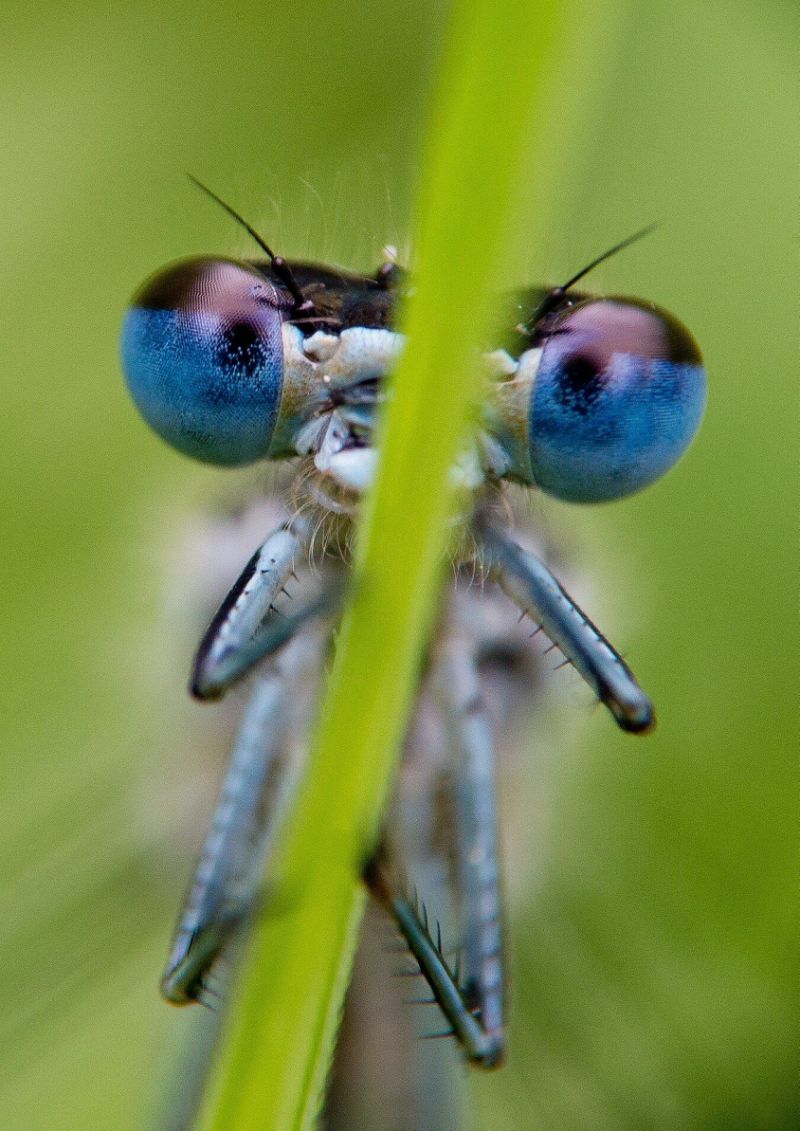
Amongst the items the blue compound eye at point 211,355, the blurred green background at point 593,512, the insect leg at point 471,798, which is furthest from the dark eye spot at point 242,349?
the blurred green background at point 593,512

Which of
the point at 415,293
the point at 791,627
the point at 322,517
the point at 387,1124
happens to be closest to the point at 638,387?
the point at 322,517

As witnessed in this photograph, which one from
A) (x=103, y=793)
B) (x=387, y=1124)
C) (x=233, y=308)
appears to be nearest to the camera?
(x=233, y=308)

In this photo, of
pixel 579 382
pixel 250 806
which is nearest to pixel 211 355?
pixel 579 382

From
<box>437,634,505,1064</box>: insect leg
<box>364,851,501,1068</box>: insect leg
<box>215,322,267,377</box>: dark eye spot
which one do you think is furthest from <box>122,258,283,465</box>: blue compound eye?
<box>364,851,501,1068</box>: insect leg

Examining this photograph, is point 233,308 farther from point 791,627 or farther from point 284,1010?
point 791,627

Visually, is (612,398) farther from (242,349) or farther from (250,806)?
(250,806)

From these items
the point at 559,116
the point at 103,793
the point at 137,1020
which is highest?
the point at 559,116
